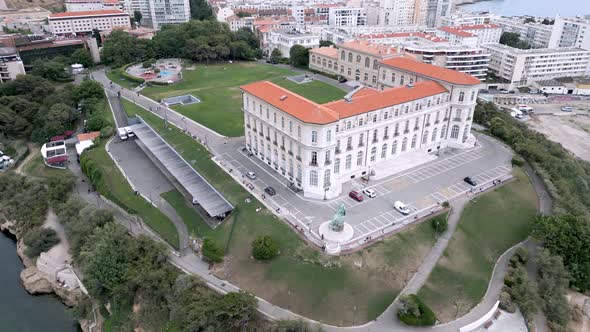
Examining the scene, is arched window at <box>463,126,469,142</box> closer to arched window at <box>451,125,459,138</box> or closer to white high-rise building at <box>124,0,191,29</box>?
arched window at <box>451,125,459,138</box>

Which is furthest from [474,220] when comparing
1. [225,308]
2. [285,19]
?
[285,19]

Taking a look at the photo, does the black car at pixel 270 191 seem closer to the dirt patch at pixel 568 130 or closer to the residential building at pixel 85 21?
the dirt patch at pixel 568 130

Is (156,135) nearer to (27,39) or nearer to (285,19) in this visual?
(27,39)

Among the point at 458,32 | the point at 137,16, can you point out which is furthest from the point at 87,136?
the point at 137,16

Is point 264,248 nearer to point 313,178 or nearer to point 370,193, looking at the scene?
point 313,178

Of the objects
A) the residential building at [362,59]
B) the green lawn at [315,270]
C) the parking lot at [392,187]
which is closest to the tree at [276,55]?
the residential building at [362,59]

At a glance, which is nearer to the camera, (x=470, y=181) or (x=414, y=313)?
(x=414, y=313)
